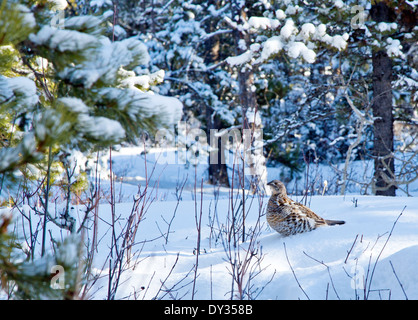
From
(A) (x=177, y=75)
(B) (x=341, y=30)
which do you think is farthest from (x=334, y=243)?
(A) (x=177, y=75)

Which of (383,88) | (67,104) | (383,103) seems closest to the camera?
(67,104)

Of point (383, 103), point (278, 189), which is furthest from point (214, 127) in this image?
point (278, 189)

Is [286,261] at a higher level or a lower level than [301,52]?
lower

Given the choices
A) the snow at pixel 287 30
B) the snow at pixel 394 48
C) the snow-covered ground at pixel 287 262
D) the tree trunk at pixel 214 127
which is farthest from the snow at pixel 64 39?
the tree trunk at pixel 214 127

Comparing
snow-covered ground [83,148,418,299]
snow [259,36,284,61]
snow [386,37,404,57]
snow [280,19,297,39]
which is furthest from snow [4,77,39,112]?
snow [386,37,404,57]

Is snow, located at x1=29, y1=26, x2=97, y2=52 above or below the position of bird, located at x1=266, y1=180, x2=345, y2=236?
above

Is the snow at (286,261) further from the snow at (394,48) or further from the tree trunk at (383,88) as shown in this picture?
the tree trunk at (383,88)

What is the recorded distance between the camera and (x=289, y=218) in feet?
12.0

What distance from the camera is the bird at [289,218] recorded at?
3.66 metres

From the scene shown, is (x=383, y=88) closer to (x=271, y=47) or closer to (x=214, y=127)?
(x=271, y=47)

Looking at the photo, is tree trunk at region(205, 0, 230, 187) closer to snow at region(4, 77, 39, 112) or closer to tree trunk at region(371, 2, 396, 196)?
tree trunk at region(371, 2, 396, 196)

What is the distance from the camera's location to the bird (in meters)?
3.66

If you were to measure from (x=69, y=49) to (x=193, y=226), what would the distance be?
3014mm

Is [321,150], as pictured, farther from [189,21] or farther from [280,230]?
[280,230]
